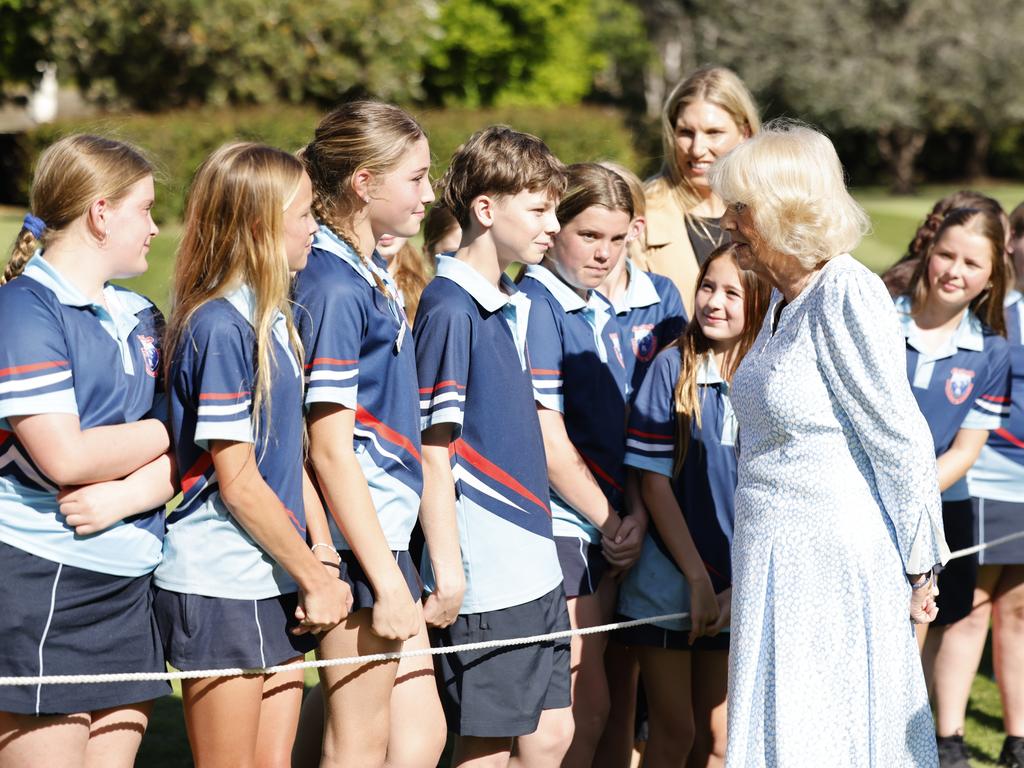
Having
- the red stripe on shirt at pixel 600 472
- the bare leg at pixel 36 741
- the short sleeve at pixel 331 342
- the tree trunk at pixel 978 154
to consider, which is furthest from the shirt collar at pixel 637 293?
the tree trunk at pixel 978 154

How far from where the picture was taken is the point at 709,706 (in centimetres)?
416

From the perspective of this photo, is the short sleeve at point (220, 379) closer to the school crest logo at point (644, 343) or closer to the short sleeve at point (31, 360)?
the short sleeve at point (31, 360)

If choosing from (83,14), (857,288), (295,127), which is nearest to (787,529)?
(857,288)

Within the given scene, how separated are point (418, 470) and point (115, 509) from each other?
2.54 ft

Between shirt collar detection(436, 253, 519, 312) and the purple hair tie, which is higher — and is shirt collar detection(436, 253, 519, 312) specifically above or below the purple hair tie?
below

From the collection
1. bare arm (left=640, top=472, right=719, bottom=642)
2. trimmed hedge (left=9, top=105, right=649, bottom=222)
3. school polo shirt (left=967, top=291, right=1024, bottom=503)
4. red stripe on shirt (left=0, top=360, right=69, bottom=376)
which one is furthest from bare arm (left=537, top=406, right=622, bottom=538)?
trimmed hedge (left=9, top=105, right=649, bottom=222)

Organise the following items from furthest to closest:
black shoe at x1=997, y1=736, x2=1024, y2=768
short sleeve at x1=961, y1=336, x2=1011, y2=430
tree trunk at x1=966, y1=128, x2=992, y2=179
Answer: tree trunk at x1=966, y1=128, x2=992, y2=179
black shoe at x1=997, y1=736, x2=1024, y2=768
short sleeve at x1=961, y1=336, x2=1011, y2=430

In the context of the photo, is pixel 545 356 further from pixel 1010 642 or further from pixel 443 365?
pixel 1010 642

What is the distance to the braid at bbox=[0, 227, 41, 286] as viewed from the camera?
121 inches

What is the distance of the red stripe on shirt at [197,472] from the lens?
3057 mm

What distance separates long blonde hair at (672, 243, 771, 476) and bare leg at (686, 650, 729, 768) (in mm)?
639

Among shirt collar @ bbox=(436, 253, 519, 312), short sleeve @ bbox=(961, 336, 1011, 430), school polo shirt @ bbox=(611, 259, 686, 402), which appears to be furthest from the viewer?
short sleeve @ bbox=(961, 336, 1011, 430)

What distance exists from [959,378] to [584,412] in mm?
1619

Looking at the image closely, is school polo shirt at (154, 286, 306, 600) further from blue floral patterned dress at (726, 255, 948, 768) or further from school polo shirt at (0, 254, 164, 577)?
blue floral patterned dress at (726, 255, 948, 768)
